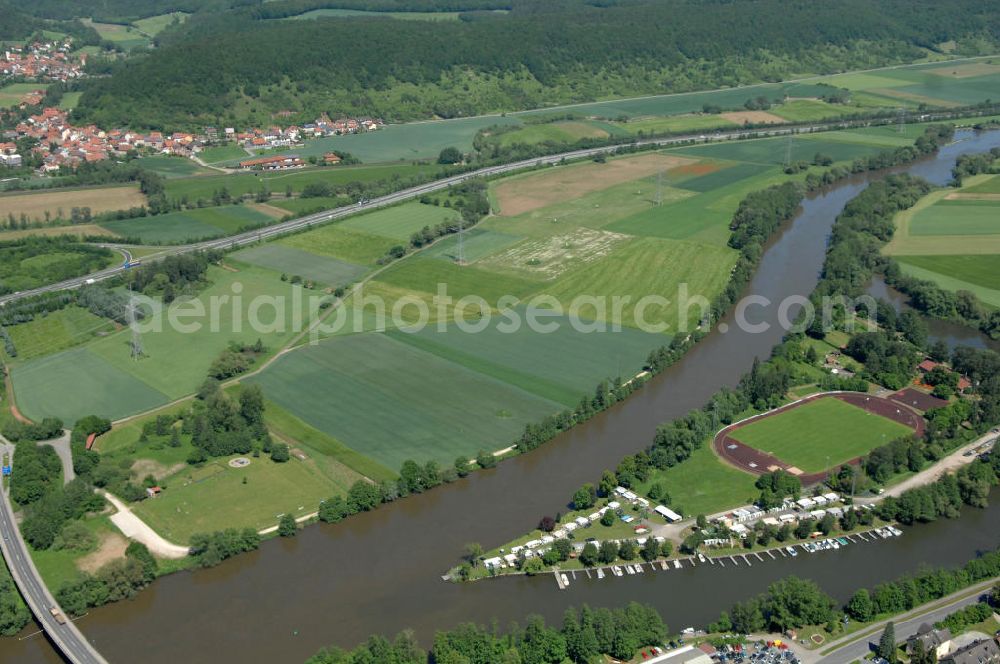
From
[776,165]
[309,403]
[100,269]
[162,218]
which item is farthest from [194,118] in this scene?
[309,403]

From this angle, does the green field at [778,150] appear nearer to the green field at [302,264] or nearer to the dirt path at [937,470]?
the green field at [302,264]

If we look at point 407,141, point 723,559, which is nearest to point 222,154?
point 407,141

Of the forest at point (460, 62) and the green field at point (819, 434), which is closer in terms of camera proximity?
the green field at point (819, 434)

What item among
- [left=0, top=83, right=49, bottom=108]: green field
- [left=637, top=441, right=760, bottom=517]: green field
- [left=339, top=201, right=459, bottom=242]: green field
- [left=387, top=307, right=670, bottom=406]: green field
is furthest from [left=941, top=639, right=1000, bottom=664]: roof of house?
[left=0, top=83, right=49, bottom=108]: green field

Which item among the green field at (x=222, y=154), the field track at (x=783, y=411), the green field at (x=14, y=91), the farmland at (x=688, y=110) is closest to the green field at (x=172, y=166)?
the green field at (x=222, y=154)

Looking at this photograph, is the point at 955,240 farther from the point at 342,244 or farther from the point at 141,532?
the point at 141,532

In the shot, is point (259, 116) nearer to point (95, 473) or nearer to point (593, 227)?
point (593, 227)
